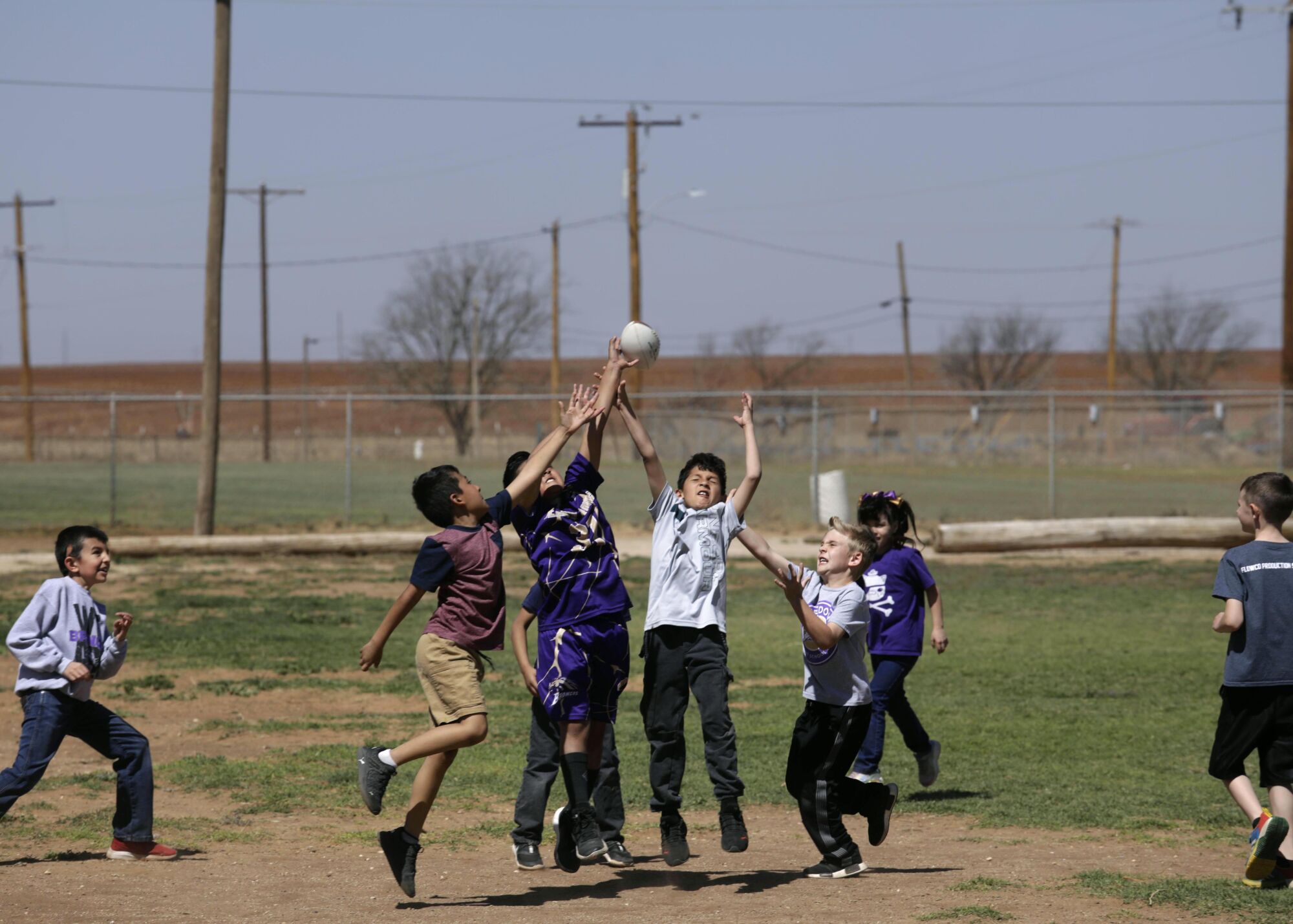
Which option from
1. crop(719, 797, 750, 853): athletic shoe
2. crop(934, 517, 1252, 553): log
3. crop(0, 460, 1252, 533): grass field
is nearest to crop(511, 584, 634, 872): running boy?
crop(719, 797, 750, 853): athletic shoe

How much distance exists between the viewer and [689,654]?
5.82m

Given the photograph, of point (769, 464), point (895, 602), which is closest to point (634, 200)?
point (769, 464)

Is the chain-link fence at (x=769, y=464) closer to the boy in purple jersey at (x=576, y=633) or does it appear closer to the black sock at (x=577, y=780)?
the boy in purple jersey at (x=576, y=633)

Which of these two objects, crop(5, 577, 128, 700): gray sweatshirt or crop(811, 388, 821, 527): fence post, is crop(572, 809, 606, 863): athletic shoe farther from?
crop(811, 388, 821, 527): fence post

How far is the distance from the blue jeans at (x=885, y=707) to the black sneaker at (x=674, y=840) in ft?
5.30

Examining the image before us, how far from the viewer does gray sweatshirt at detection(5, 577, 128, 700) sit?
5.88 metres

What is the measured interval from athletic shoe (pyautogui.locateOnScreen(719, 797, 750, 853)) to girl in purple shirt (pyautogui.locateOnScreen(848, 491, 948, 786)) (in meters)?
1.41

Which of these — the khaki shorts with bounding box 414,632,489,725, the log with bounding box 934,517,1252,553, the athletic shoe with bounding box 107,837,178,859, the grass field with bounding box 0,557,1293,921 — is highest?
the khaki shorts with bounding box 414,632,489,725

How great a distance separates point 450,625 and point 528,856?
116 cm

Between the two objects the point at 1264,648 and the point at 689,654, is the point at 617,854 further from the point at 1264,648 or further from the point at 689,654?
the point at 1264,648

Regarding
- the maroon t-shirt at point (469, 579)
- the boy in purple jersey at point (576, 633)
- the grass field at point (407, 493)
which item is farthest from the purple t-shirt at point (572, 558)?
the grass field at point (407, 493)

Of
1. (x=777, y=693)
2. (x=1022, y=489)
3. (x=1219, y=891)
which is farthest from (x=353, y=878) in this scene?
(x=1022, y=489)

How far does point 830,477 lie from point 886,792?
16.5 m

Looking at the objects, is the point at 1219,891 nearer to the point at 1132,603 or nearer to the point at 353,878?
the point at 353,878
